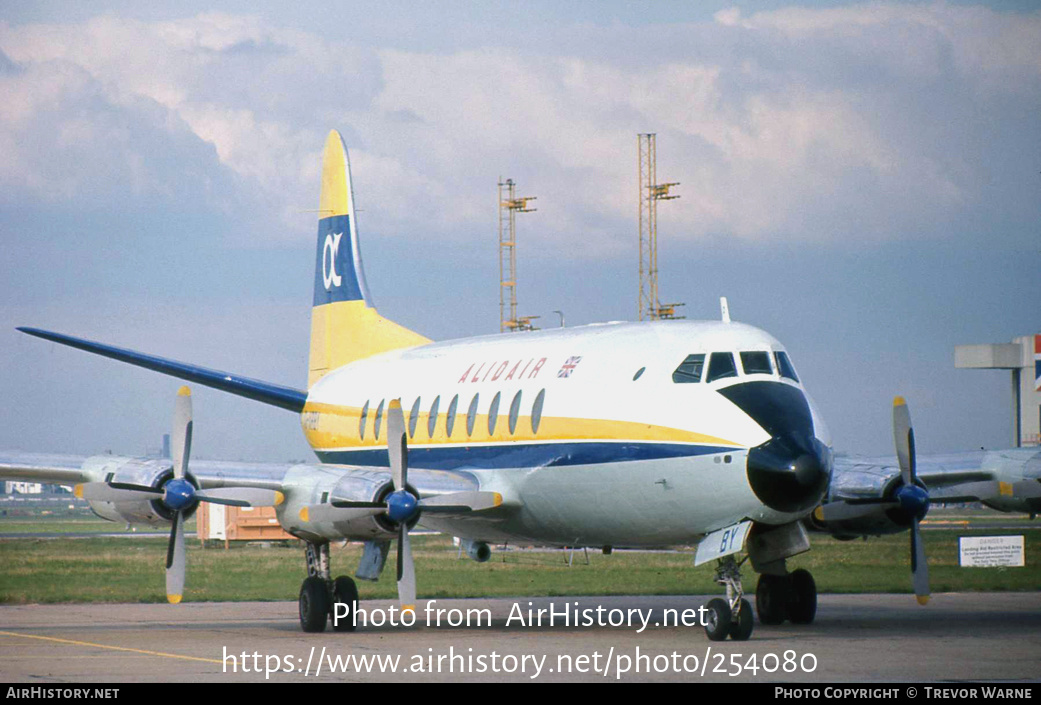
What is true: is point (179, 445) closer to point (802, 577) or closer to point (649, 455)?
point (649, 455)

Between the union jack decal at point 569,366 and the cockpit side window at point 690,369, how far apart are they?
2128mm

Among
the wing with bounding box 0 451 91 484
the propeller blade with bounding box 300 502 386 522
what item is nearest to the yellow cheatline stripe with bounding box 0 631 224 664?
the wing with bounding box 0 451 91 484

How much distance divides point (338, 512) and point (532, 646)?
11.5 feet

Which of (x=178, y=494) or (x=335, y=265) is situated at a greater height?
(x=335, y=265)

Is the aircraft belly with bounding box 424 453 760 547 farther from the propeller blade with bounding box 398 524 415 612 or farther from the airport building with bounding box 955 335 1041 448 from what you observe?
the airport building with bounding box 955 335 1041 448

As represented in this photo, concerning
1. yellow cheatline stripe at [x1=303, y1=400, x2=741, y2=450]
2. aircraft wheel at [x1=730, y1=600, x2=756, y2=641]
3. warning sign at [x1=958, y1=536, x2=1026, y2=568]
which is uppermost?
yellow cheatline stripe at [x1=303, y1=400, x2=741, y2=450]

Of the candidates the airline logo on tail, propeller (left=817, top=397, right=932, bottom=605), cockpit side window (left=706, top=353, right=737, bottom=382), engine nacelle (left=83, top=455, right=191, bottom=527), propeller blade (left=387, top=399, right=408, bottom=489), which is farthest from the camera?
the airline logo on tail

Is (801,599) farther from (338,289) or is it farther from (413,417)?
(338,289)

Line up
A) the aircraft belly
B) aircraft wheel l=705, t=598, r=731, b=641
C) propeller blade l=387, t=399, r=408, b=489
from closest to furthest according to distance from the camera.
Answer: aircraft wheel l=705, t=598, r=731, b=641
the aircraft belly
propeller blade l=387, t=399, r=408, b=489

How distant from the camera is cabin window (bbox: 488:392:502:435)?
21562 millimetres

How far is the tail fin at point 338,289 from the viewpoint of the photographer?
1164 inches

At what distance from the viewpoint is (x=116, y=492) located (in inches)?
801

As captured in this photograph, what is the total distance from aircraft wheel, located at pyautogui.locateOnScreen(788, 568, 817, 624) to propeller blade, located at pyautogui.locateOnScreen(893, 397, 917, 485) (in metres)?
2.32

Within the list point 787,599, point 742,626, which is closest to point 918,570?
point 787,599
